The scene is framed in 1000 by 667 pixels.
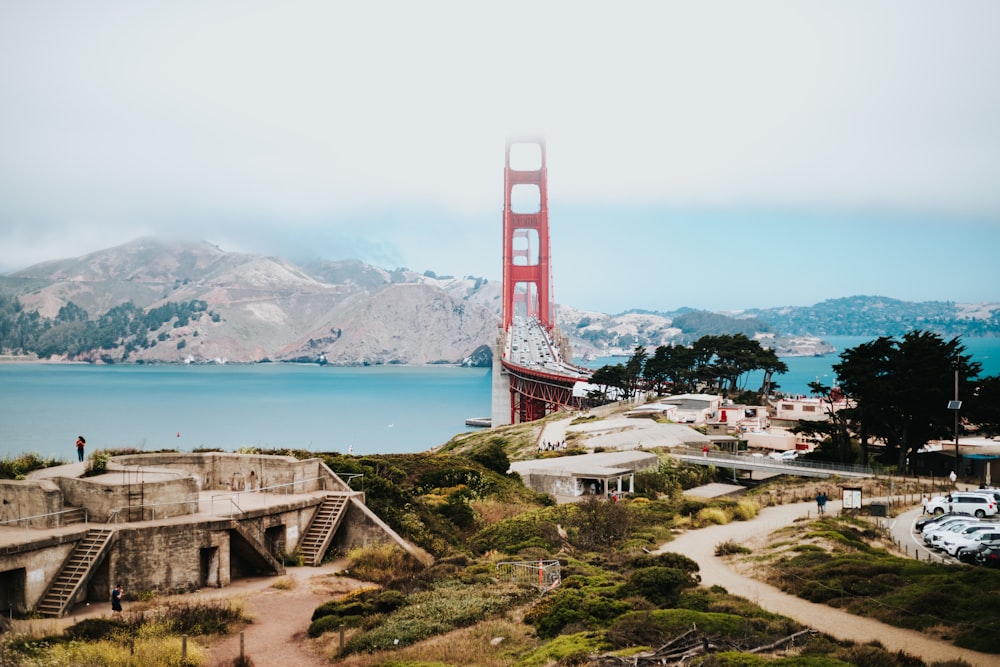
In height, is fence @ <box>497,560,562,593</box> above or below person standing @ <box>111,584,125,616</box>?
below

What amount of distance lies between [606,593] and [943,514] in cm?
1360

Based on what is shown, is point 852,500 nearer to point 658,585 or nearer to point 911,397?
point 911,397

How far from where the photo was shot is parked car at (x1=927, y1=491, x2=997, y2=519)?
24859mm

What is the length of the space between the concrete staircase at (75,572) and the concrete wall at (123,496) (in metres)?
0.72

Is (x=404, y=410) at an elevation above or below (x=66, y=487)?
below

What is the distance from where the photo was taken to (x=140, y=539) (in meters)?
17.2

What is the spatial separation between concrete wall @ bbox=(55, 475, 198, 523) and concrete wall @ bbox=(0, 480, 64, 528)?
414mm

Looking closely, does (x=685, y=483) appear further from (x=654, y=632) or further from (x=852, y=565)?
(x=654, y=632)

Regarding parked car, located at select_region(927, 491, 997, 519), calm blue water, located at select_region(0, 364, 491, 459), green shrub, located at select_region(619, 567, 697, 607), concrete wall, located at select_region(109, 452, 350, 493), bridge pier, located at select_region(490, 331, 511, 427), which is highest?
concrete wall, located at select_region(109, 452, 350, 493)

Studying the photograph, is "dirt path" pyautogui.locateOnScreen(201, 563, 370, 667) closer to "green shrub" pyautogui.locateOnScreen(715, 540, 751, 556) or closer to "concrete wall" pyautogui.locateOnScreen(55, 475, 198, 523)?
"concrete wall" pyautogui.locateOnScreen(55, 475, 198, 523)

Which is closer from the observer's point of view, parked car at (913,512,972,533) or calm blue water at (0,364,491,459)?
parked car at (913,512,972,533)

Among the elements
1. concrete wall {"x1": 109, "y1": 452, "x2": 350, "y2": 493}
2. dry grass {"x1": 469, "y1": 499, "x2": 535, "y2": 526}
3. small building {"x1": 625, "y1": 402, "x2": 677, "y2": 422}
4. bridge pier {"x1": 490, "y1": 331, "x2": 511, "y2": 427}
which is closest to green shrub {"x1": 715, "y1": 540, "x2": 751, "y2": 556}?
dry grass {"x1": 469, "y1": 499, "x2": 535, "y2": 526}

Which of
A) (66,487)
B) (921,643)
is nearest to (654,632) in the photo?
(921,643)

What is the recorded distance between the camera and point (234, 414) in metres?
115
